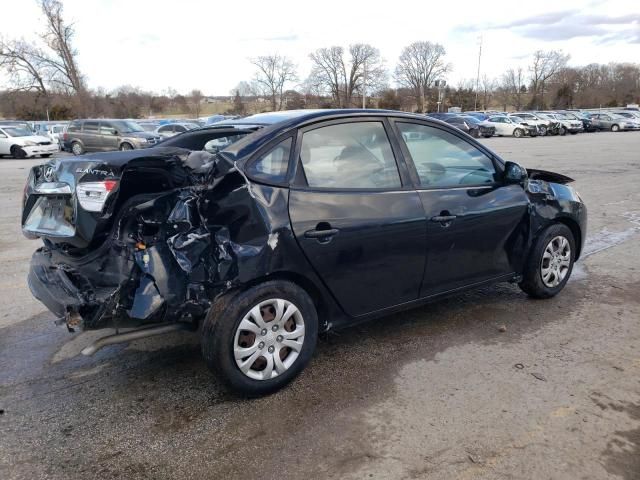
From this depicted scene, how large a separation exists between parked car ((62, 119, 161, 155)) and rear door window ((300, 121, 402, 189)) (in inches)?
803

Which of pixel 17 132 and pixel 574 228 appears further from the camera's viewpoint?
pixel 17 132

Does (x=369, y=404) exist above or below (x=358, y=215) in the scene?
below

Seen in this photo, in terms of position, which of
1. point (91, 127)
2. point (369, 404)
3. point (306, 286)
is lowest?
point (369, 404)

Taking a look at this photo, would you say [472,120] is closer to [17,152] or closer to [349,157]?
[17,152]

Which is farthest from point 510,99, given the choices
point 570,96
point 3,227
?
point 3,227

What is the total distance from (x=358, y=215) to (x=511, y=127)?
116 ft

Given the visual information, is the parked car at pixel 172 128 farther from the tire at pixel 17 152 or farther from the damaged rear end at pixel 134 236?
the damaged rear end at pixel 134 236

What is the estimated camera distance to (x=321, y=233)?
3104 mm

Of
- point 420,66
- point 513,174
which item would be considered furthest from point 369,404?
point 420,66

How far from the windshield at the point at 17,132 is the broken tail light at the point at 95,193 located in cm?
2392

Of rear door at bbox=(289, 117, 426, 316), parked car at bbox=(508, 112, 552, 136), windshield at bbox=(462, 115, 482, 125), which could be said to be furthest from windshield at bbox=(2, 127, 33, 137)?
parked car at bbox=(508, 112, 552, 136)

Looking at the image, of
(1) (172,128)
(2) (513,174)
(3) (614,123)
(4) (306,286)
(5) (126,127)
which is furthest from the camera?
(3) (614,123)

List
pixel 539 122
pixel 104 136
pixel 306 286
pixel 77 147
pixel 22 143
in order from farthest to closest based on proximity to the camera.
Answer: pixel 539 122 < pixel 77 147 < pixel 104 136 < pixel 22 143 < pixel 306 286

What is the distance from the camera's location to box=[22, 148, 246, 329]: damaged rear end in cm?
290
